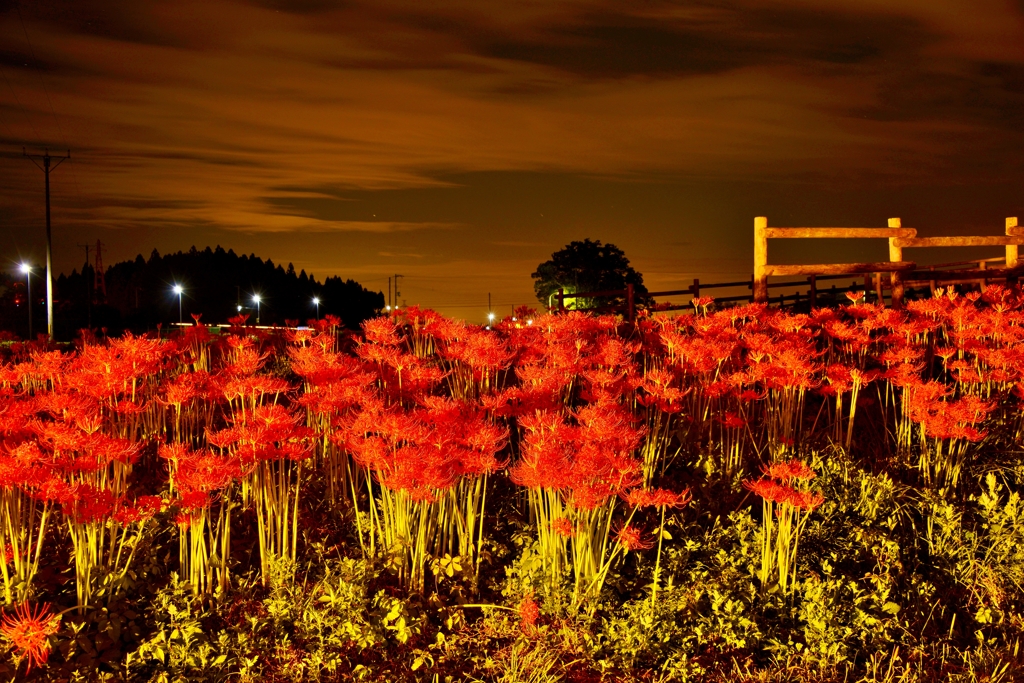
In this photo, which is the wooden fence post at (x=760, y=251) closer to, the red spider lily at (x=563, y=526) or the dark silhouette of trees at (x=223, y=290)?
the red spider lily at (x=563, y=526)

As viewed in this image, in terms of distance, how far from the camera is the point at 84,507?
479cm

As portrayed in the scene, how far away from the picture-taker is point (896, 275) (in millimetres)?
14633

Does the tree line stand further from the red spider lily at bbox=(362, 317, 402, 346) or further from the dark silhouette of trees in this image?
the red spider lily at bbox=(362, 317, 402, 346)

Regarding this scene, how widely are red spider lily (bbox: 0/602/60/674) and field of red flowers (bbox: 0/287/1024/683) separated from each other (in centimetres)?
2

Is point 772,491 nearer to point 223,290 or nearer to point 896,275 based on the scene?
point 896,275

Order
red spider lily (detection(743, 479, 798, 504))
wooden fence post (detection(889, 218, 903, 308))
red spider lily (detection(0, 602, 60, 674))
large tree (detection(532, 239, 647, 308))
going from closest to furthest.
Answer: red spider lily (detection(0, 602, 60, 674)), red spider lily (detection(743, 479, 798, 504)), wooden fence post (detection(889, 218, 903, 308)), large tree (detection(532, 239, 647, 308))

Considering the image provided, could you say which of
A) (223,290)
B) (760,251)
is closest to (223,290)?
(223,290)

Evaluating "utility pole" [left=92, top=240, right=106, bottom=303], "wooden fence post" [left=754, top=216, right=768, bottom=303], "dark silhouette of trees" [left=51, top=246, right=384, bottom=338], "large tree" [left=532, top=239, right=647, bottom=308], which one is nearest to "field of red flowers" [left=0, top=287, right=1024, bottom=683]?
"wooden fence post" [left=754, top=216, right=768, bottom=303]

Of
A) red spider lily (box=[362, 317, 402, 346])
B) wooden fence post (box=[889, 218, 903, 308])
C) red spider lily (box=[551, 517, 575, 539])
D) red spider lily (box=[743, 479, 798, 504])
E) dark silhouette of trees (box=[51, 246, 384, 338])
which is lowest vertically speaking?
red spider lily (box=[551, 517, 575, 539])

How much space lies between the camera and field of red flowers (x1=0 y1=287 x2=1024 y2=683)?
15.9 feet

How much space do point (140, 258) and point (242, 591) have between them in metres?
139

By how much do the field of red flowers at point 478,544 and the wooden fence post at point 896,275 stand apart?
24.6 feet

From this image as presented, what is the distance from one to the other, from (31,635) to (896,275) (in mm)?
13582

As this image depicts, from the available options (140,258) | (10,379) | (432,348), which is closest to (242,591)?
(10,379)
